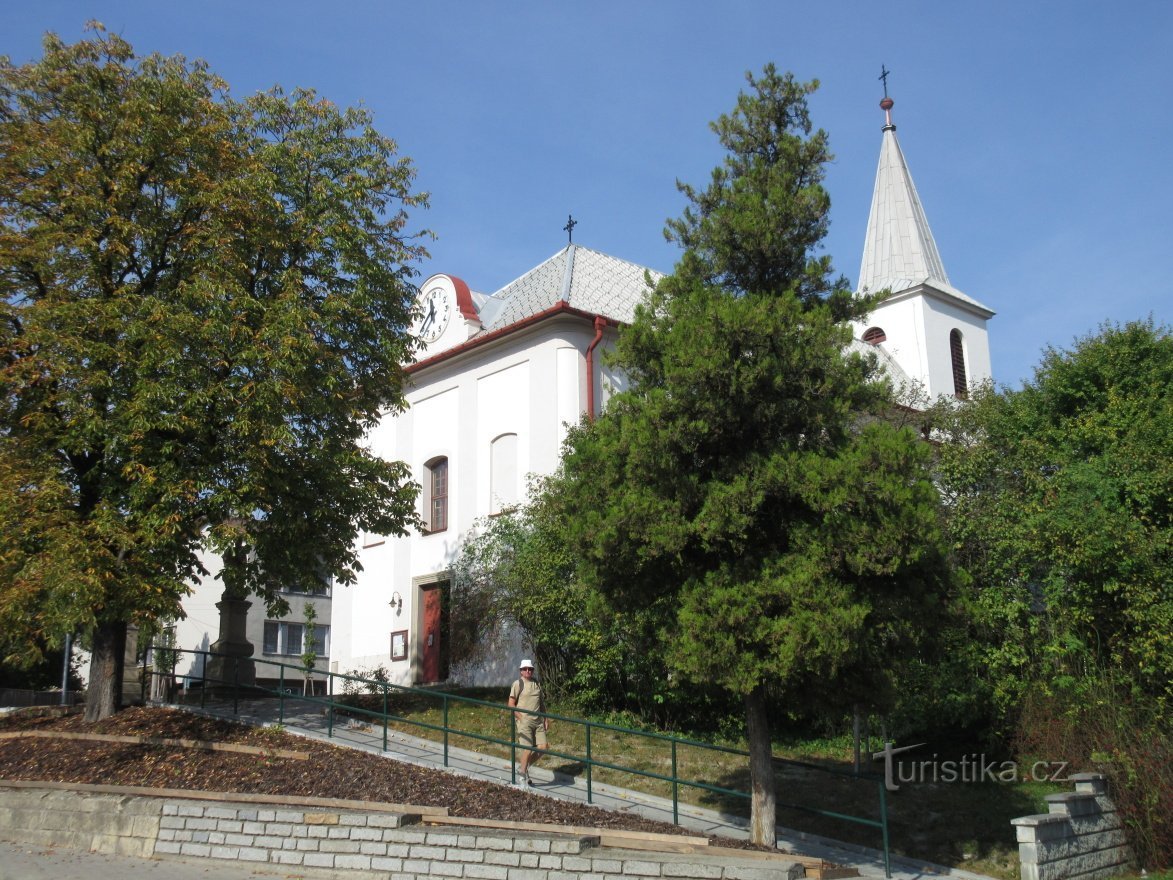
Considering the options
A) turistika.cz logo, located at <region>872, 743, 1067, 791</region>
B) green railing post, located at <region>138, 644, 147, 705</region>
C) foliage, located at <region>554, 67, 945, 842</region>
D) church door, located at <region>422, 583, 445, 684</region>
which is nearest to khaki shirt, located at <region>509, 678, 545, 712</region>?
foliage, located at <region>554, 67, 945, 842</region>

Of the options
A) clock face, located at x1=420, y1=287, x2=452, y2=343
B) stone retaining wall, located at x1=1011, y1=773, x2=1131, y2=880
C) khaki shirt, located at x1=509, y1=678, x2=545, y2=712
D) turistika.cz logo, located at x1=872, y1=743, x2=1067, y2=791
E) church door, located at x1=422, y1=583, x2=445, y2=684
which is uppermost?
clock face, located at x1=420, y1=287, x2=452, y2=343

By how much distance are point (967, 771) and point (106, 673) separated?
39.6 feet

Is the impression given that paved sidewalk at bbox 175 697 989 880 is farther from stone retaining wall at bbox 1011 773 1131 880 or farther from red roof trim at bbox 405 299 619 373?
red roof trim at bbox 405 299 619 373

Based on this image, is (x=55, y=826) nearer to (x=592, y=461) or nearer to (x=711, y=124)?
(x=592, y=461)

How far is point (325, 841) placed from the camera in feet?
31.7

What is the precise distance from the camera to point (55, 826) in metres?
10.5

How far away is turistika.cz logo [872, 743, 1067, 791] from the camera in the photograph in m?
14.0

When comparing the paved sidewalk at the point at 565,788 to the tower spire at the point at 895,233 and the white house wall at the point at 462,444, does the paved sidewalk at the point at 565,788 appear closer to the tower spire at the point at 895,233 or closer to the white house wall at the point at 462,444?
the white house wall at the point at 462,444

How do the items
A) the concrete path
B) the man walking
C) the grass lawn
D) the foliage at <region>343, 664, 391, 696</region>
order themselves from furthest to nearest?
the foliage at <region>343, 664, 391, 696</region>
the man walking
the grass lawn
the concrete path

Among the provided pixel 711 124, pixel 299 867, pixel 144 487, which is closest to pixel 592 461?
pixel 711 124

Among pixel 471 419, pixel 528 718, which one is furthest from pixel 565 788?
pixel 471 419

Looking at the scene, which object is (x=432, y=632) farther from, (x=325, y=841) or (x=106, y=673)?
(x=325, y=841)

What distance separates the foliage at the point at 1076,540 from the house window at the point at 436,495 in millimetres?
10964

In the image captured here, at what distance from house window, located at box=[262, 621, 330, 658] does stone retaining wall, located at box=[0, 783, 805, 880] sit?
28.5 metres
